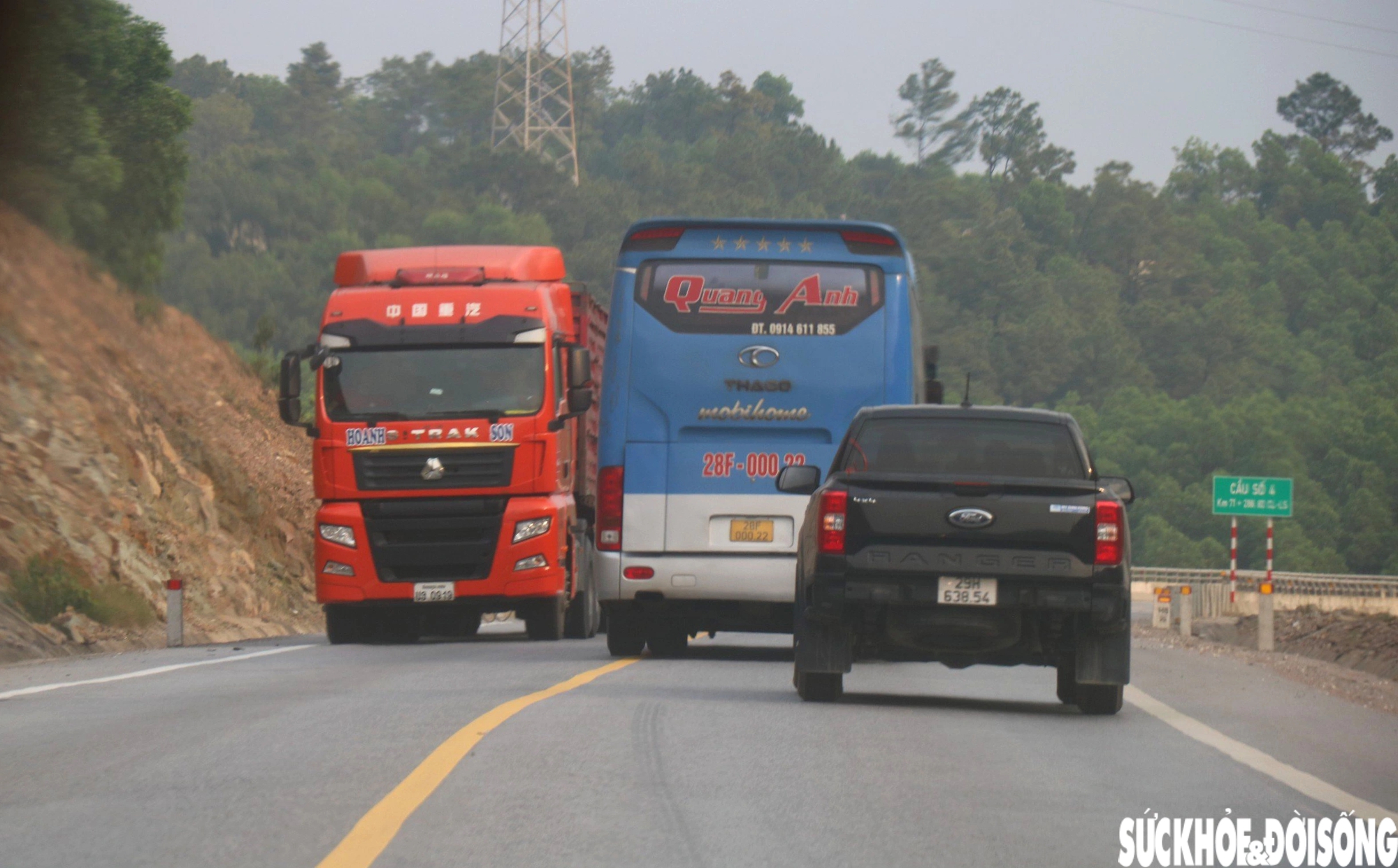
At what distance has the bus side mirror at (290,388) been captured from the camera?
1931 centimetres

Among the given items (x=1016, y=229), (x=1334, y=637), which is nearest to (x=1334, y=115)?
(x=1016, y=229)

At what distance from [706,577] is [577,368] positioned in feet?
14.3

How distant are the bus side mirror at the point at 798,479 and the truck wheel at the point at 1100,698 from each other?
205 centimetres

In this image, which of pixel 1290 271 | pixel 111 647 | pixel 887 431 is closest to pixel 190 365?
pixel 111 647

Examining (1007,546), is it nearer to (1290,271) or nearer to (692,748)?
(692,748)

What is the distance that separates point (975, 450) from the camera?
11953 millimetres

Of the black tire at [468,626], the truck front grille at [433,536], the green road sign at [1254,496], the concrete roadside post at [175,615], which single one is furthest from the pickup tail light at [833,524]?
the green road sign at [1254,496]

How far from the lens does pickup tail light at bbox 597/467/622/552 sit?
15.8 m

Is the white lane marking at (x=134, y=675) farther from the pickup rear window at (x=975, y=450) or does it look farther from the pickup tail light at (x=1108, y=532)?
the pickup tail light at (x=1108, y=532)

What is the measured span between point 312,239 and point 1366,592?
65.2 m

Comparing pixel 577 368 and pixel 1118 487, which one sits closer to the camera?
pixel 1118 487

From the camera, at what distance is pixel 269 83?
557 feet

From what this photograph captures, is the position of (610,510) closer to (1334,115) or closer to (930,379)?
(930,379)

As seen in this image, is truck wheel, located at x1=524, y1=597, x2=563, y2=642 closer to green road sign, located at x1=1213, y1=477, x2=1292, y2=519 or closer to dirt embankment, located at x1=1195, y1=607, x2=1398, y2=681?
dirt embankment, located at x1=1195, y1=607, x2=1398, y2=681
